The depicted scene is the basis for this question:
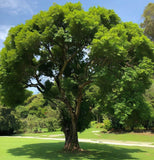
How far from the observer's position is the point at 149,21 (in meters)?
32.7

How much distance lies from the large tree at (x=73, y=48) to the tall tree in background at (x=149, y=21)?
22583 millimetres

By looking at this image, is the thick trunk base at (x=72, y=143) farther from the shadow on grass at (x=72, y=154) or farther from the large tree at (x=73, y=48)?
the shadow on grass at (x=72, y=154)

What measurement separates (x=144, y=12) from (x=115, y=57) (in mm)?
29280

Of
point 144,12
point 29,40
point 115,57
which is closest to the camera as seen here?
point 115,57

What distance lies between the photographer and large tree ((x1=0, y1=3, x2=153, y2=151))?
989 cm

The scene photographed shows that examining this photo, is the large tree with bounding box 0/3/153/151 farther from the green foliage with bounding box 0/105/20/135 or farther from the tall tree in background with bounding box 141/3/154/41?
the tall tree in background with bounding box 141/3/154/41

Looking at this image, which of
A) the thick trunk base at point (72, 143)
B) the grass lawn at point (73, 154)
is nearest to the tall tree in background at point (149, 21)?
the grass lawn at point (73, 154)

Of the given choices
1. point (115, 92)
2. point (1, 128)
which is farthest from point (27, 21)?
point (1, 128)

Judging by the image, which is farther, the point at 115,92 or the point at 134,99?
the point at 115,92

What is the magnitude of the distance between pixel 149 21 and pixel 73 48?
24462mm

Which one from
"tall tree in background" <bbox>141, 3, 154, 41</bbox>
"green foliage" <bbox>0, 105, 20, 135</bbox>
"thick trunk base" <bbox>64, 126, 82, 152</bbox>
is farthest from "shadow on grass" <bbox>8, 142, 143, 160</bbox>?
"tall tree in background" <bbox>141, 3, 154, 41</bbox>

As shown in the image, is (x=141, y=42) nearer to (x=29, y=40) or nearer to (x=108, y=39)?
(x=108, y=39)

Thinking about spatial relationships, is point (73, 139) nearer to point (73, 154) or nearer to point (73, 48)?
point (73, 154)

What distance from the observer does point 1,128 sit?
32281 mm
